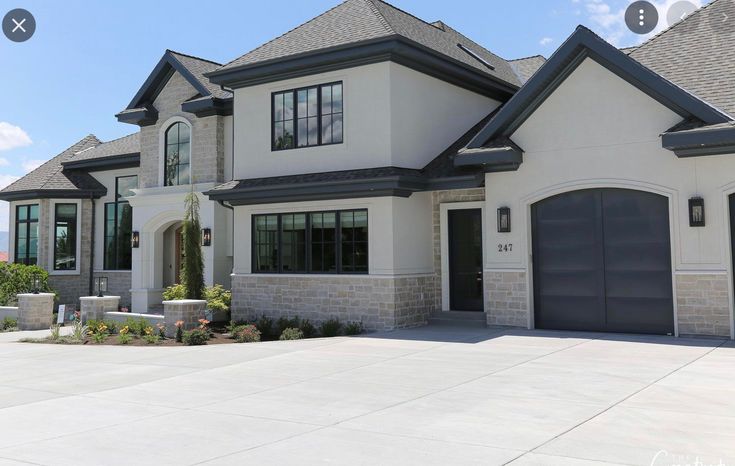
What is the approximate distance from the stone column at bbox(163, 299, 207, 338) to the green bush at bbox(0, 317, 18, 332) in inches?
274

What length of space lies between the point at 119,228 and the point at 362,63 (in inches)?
510

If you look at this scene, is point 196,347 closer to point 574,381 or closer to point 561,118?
point 574,381

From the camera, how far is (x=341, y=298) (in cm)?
1559

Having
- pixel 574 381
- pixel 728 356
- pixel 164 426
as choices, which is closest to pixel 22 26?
pixel 164 426

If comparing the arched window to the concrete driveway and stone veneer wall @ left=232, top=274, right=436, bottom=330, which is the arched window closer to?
stone veneer wall @ left=232, top=274, right=436, bottom=330

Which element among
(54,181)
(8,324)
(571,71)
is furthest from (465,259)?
(54,181)

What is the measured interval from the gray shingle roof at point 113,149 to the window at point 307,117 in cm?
856

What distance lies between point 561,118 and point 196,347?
8.85 meters

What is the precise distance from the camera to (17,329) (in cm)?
1925

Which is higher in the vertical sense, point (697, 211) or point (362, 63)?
point (362, 63)

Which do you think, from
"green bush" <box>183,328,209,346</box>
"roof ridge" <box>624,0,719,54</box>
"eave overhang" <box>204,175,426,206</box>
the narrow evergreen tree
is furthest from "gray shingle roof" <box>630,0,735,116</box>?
the narrow evergreen tree

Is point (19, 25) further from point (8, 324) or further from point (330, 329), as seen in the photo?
point (8, 324)

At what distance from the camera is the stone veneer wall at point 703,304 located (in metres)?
12.2

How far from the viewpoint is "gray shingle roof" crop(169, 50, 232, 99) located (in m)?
20.1
